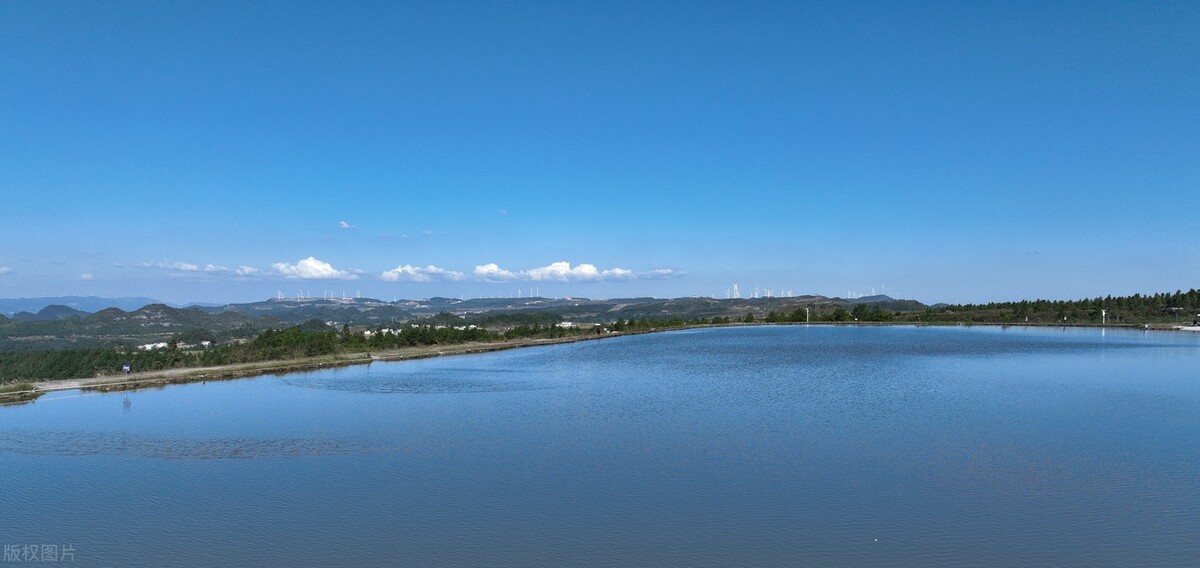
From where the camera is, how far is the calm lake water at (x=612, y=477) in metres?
8.59

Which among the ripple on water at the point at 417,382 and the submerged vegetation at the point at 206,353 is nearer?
the ripple on water at the point at 417,382

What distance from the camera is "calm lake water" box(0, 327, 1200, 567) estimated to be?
859cm

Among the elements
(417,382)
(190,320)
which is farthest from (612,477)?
(190,320)

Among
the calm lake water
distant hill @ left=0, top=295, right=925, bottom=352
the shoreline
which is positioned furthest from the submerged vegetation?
distant hill @ left=0, top=295, right=925, bottom=352

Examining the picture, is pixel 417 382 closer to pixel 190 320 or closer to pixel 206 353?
pixel 206 353

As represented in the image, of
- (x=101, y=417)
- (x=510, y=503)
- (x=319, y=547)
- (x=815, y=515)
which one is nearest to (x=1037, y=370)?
(x=815, y=515)

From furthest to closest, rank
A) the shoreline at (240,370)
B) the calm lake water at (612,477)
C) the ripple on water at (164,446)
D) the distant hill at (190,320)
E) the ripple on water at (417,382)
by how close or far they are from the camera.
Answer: the distant hill at (190,320) → the ripple on water at (417,382) → the shoreline at (240,370) → the ripple on water at (164,446) → the calm lake water at (612,477)

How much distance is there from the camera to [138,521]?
967 cm

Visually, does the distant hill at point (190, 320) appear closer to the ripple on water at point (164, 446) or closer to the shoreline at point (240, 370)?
the shoreline at point (240, 370)

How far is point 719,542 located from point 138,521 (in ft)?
24.4

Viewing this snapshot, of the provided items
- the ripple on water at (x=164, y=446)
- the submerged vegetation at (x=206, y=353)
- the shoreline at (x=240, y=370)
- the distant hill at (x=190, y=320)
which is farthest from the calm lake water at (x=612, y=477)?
the distant hill at (x=190, y=320)

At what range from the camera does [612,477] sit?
463 inches

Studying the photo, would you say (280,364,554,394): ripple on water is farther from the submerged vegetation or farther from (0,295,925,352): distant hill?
(0,295,925,352): distant hill

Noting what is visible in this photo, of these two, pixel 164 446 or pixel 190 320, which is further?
pixel 190 320
